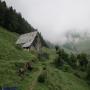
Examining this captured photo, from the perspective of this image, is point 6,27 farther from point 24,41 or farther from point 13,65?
point 13,65

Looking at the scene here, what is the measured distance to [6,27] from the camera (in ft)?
391

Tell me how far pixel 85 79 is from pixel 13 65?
33187 mm

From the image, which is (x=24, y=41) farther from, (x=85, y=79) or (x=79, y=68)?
(x=85, y=79)

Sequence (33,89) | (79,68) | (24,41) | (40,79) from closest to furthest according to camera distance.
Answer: (33,89)
(40,79)
(79,68)
(24,41)

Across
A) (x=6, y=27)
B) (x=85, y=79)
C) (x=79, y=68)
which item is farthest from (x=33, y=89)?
(x=6, y=27)

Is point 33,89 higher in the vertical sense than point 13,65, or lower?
lower

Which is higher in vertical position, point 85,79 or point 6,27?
point 6,27

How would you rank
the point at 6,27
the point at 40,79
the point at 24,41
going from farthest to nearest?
the point at 6,27 < the point at 24,41 < the point at 40,79

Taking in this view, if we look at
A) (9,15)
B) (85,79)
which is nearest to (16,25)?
(9,15)

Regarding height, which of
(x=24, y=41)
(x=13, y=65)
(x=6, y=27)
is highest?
(x=6, y=27)

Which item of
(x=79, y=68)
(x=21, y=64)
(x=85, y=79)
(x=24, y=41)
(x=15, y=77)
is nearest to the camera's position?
(x=15, y=77)

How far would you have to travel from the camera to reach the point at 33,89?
146 ft

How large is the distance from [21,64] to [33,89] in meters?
11.3

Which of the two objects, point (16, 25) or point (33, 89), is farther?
point (16, 25)
